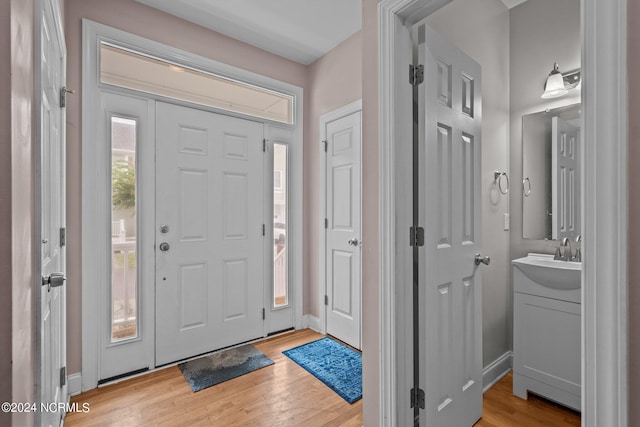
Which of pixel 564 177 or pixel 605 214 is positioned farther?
pixel 564 177

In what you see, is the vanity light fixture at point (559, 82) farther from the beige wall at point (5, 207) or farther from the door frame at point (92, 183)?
the door frame at point (92, 183)

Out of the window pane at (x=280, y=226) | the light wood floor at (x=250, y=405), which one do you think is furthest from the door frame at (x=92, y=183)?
the window pane at (x=280, y=226)

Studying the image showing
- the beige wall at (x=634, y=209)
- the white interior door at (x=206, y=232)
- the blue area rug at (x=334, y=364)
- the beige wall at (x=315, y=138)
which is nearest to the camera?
the beige wall at (x=634, y=209)

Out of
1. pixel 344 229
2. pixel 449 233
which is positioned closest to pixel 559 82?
pixel 449 233

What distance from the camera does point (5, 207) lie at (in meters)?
0.68

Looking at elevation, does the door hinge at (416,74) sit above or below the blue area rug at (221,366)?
above

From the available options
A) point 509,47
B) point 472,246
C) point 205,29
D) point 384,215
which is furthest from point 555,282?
point 205,29

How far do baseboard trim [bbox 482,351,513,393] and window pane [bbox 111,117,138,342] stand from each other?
2502mm

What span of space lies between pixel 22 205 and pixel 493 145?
256cm

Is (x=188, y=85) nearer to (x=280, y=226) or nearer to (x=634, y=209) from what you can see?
(x=280, y=226)

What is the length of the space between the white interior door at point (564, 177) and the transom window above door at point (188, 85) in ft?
7.40

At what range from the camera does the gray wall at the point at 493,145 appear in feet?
7.15

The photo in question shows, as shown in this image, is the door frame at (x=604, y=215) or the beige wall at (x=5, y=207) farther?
the door frame at (x=604, y=215)

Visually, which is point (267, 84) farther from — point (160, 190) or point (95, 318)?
point (95, 318)
